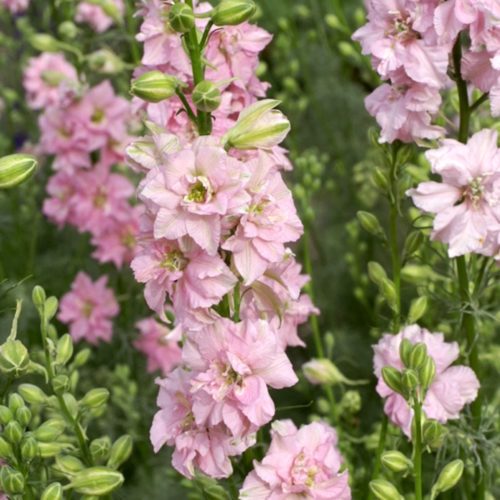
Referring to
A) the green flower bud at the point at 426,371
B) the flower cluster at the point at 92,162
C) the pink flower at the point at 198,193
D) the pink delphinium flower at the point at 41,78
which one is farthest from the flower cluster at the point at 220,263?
the pink delphinium flower at the point at 41,78

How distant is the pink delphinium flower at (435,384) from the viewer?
0.86 metres

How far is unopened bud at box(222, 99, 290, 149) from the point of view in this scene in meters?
0.73

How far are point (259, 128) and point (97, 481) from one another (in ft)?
1.02

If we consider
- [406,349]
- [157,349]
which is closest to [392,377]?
[406,349]

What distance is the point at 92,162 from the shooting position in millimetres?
1529

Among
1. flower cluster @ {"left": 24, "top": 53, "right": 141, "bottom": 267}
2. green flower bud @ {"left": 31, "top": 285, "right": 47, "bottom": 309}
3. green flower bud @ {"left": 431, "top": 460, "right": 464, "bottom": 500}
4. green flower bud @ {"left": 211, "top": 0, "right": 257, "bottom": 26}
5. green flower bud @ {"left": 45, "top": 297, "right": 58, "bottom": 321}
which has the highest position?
green flower bud @ {"left": 211, "top": 0, "right": 257, "bottom": 26}

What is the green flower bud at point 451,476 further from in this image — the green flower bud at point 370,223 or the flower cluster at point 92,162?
the flower cluster at point 92,162

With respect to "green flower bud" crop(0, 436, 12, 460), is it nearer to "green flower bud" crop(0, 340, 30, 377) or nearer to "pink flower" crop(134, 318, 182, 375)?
"green flower bud" crop(0, 340, 30, 377)

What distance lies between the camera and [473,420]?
3.16 feet

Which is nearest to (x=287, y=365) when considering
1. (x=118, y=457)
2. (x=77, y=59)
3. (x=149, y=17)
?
(x=118, y=457)

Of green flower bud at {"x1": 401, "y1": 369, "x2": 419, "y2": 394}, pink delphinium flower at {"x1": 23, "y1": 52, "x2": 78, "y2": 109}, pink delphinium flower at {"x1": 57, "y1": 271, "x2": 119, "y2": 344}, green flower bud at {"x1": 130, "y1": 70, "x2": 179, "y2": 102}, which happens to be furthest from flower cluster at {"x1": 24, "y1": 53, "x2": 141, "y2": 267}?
green flower bud at {"x1": 401, "y1": 369, "x2": 419, "y2": 394}

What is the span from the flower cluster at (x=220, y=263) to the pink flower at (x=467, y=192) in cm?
15

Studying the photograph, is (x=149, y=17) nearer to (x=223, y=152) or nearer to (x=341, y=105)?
(x=223, y=152)

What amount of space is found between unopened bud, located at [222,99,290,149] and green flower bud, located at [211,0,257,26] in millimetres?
68
